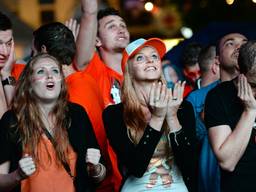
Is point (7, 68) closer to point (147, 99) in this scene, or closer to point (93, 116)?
point (93, 116)

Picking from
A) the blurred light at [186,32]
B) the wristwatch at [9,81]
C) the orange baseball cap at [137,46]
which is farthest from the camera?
the blurred light at [186,32]

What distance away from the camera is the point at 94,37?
24.9ft

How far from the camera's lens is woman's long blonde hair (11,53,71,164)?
638 cm

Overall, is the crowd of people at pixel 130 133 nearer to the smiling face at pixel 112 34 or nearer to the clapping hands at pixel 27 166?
the clapping hands at pixel 27 166

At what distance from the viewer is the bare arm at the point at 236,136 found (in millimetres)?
6312

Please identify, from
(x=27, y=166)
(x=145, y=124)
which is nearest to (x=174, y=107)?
(x=145, y=124)

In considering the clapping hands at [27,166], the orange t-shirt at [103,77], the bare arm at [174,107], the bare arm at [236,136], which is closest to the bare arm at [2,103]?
the orange t-shirt at [103,77]

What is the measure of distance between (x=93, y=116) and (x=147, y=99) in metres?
0.65

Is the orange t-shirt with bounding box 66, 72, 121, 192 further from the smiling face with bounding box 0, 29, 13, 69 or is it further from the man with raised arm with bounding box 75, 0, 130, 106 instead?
the smiling face with bounding box 0, 29, 13, 69

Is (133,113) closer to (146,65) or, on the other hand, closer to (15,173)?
(146,65)

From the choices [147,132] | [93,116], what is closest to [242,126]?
[147,132]

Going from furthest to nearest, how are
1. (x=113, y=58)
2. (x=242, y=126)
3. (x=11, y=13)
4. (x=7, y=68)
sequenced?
(x=11, y=13)
(x=113, y=58)
(x=7, y=68)
(x=242, y=126)

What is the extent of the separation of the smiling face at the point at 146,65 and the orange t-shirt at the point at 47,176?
35.4 inches

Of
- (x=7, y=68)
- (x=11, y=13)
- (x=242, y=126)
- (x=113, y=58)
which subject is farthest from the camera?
(x=11, y=13)
